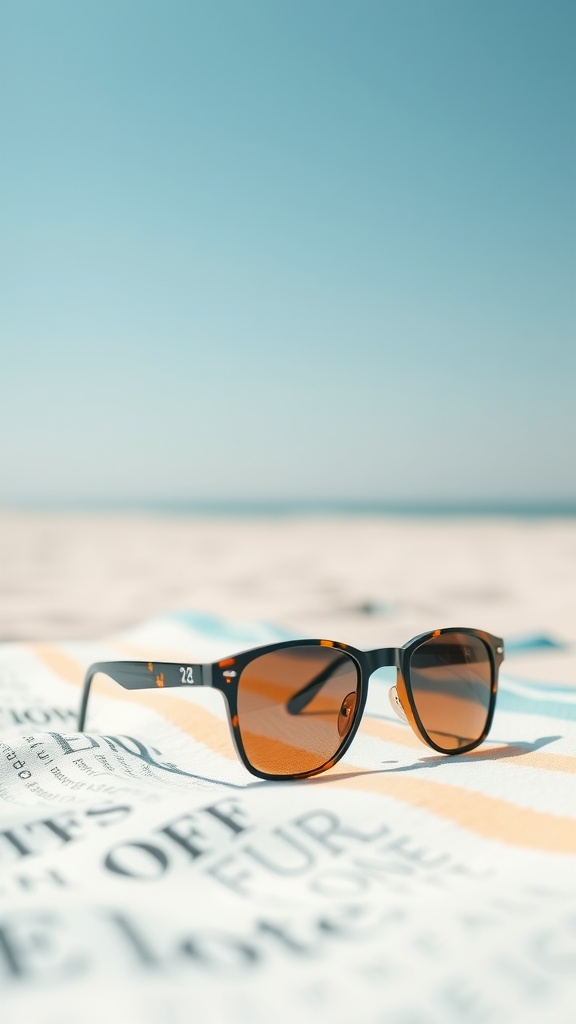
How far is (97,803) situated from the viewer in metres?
0.67

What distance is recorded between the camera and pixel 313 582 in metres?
3.55

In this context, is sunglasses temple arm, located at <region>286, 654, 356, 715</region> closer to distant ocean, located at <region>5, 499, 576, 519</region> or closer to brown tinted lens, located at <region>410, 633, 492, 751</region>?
brown tinted lens, located at <region>410, 633, 492, 751</region>

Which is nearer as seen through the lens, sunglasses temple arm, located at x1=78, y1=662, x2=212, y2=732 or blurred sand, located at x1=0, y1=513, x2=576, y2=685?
sunglasses temple arm, located at x1=78, y1=662, x2=212, y2=732

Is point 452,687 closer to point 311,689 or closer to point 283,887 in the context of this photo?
point 311,689

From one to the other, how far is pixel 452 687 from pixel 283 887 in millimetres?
545

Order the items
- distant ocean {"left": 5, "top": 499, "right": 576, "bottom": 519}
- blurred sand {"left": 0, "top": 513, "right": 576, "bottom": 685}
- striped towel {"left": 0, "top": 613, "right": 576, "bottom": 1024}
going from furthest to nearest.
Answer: distant ocean {"left": 5, "top": 499, "right": 576, "bottom": 519} → blurred sand {"left": 0, "top": 513, "right": 576, "bottom": 685} → striped towel {"left": 0, "top": 613, "right": 576, "bottom": 1024}

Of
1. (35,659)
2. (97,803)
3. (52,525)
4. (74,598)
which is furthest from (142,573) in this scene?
(97,803)

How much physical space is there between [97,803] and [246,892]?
204 millimetres

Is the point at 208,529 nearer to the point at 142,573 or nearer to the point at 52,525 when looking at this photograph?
the point at 52,525

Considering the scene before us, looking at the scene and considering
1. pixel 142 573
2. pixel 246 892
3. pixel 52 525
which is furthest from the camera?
pixel 52 525

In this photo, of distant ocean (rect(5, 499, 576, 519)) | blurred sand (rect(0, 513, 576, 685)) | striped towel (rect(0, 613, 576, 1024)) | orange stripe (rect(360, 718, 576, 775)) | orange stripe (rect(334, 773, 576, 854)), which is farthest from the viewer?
distant ocean (rect(5, 499, 576, 519))

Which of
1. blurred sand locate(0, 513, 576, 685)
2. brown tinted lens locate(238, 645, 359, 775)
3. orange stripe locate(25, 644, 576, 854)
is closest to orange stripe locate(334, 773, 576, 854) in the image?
orange stripe locate(25, 644, 576, 854)

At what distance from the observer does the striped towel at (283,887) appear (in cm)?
40

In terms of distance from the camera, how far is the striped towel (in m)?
0.40
